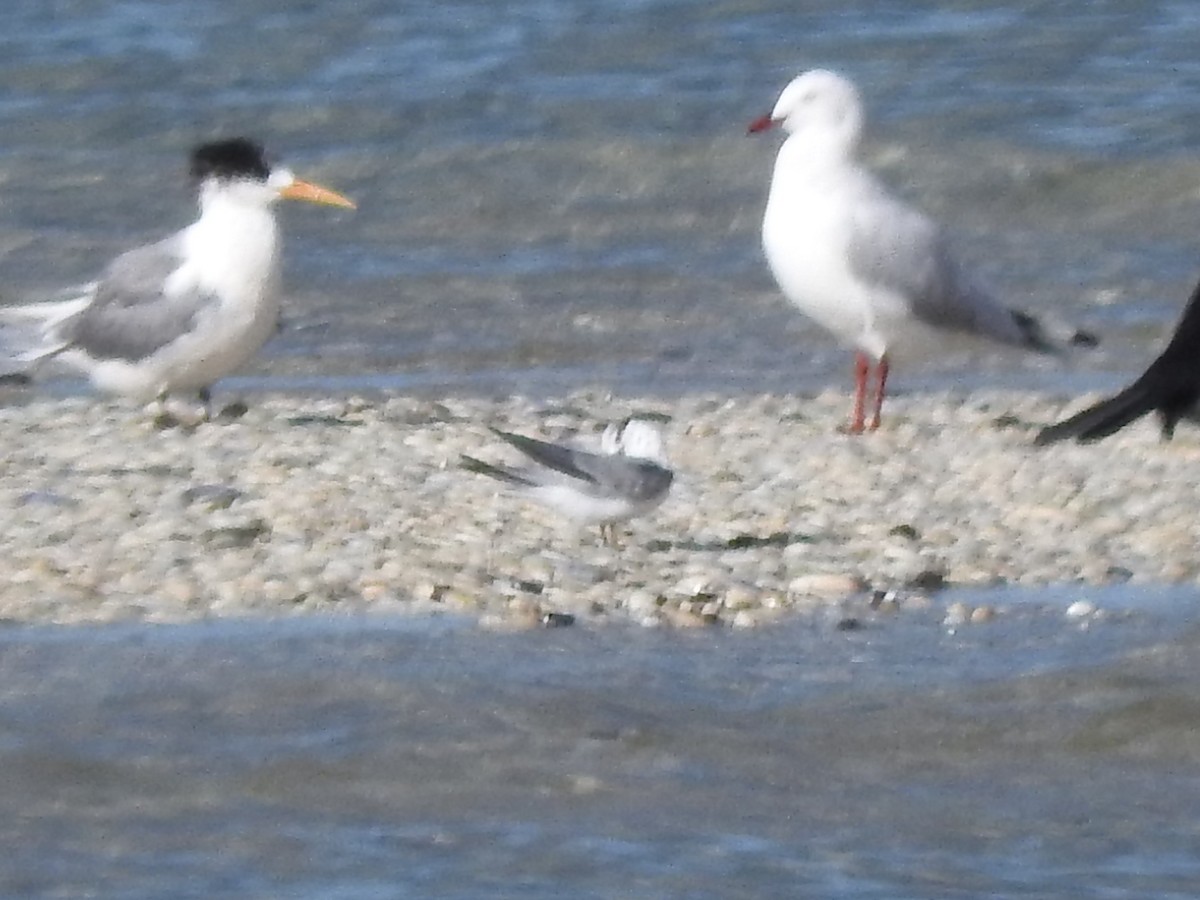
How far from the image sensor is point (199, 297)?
27.6ft

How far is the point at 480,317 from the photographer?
11.2m

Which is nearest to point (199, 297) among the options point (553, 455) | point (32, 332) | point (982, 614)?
point (32, 332)

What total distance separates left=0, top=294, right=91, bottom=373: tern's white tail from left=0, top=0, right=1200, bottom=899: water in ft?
3.23

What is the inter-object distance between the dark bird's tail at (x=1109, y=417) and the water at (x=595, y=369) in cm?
76

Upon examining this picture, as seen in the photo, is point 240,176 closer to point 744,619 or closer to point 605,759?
point 744,619

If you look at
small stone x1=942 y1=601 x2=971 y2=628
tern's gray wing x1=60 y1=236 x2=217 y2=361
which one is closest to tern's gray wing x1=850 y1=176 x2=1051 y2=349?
tern's gray wing x1=60 y1=236 x2=217 y2=361

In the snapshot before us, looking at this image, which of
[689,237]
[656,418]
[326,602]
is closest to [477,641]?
[326,602]

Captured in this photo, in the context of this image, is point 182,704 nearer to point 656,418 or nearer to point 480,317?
point 656,418

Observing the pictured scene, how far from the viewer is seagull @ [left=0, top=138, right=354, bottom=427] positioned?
8.41 m

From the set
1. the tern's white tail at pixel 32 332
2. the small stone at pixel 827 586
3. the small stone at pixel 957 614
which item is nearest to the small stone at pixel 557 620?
the small stone at pixel 827 586

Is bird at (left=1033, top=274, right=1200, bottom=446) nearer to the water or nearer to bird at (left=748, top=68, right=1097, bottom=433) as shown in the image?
the water

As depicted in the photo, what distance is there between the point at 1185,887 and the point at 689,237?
28.2 ft

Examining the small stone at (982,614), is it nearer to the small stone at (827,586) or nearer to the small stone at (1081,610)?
the small stone at (1081,610)

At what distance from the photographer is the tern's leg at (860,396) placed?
842 centimetres
